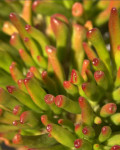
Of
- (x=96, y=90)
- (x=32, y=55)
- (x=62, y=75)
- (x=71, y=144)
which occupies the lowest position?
(x=71, y=144)

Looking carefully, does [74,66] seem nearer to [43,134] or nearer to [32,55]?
[32,55]

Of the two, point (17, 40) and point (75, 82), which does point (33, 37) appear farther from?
point (75, 82)

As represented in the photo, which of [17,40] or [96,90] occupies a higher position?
[17,40]

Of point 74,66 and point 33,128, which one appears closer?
point 33,128

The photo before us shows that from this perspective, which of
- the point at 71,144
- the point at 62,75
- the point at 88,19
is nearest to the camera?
the point at 71,144

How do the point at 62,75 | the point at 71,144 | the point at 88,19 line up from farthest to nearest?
the point at 88,19 < the point at 62,75 < the point at 71,144

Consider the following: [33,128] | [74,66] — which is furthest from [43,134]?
[74,66]

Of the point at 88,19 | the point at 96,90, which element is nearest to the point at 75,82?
the point at 96,90
